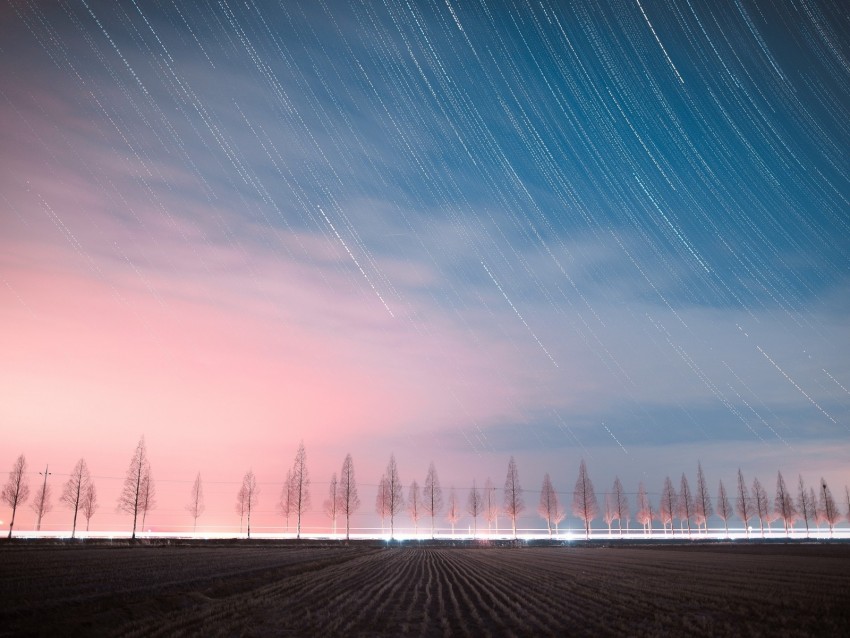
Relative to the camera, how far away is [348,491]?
112 m

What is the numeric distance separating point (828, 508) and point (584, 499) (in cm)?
6415

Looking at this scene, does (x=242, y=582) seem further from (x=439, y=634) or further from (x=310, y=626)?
(x=439, y=634)

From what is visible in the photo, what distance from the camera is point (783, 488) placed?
15025 centimetres

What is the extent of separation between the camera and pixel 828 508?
149250mm

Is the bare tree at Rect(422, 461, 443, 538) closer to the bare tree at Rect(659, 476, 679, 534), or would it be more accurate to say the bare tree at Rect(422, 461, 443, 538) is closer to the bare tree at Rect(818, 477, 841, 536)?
the bare tree at Rect(659, 476, 679, 534)

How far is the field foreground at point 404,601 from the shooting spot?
18484 mm

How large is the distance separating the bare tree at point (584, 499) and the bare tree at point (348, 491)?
150 ft

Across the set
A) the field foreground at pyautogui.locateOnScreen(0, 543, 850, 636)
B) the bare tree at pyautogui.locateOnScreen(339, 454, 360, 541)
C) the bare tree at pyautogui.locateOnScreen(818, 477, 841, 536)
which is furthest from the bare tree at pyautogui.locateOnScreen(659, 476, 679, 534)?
the field foreground at pyautogui.locateOnScreen(0, 543, 850, 636)

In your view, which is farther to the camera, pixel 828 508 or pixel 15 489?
pixel 828 508

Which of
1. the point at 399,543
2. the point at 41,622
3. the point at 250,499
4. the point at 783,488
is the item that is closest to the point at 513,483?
the point at 399,543

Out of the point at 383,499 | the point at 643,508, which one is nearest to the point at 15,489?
the point at 383,499

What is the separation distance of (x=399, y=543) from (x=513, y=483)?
39.3 metres

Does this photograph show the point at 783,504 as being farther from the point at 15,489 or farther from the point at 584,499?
the point at 15,489

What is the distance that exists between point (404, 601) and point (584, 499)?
365 feet
